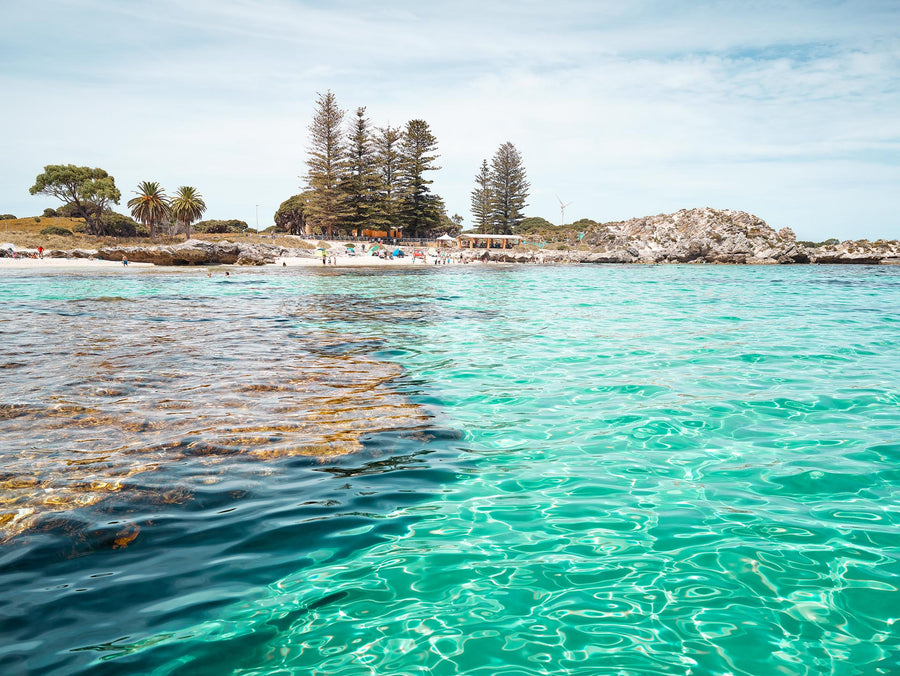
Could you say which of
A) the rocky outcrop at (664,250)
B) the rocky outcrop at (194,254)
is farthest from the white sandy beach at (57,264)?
the rocky outcrop at (664,250)

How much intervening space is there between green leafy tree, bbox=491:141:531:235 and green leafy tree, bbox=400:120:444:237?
11.0 metres

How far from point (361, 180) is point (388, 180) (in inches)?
189

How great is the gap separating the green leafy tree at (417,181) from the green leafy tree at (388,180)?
2.69 feet

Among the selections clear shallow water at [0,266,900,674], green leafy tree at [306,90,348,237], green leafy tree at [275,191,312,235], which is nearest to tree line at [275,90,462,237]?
green leafy tree at [306,90,348,237]

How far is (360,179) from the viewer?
71.5 metres

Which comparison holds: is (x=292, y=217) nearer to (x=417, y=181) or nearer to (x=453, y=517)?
(x=417, y=181)

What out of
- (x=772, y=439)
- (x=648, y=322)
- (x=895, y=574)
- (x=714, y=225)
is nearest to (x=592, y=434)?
(x=772, y=439)

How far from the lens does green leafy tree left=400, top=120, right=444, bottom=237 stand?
73.3 metres

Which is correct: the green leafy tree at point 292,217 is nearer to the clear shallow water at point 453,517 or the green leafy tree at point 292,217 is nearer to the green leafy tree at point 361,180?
the green leafy tree at point 361,180

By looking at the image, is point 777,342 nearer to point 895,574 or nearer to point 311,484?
point 895,574

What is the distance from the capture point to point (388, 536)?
12.1ft

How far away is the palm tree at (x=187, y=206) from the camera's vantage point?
225ft

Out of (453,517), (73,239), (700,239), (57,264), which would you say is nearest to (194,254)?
(57,264)

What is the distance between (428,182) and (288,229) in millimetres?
29656
